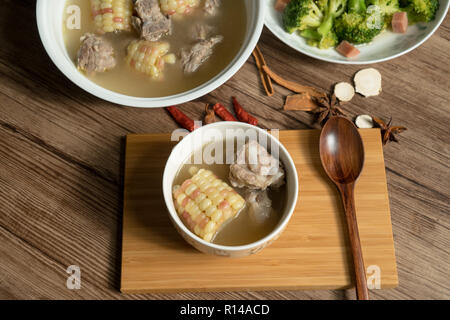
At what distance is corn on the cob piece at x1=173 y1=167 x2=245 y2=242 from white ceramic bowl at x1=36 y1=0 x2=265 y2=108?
0.27 metres

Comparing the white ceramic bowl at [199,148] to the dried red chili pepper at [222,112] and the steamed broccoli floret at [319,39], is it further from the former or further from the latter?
the steamed broccoli floret at [319,39]

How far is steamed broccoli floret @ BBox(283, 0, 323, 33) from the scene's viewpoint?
1755 mm

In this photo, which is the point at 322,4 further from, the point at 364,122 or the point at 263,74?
the point at 364,122

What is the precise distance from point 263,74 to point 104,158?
26.9 inches

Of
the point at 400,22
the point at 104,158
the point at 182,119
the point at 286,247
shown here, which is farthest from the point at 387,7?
the point at 104,158

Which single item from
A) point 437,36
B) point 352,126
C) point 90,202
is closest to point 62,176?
point 90,202

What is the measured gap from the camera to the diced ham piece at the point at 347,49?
5.82 feet

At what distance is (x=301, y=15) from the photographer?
1.75 metres

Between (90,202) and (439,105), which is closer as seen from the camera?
(90,202)

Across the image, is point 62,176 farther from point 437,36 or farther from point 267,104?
point 437,36

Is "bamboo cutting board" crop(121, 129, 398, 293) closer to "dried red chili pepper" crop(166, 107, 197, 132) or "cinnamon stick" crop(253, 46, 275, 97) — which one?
"dried red chili pepper" crop(166, 107, 197, 132)

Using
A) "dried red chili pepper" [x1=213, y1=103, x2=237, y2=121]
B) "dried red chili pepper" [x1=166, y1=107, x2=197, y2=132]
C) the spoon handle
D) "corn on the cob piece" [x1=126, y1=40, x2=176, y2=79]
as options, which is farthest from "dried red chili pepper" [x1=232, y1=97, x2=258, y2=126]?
the spoon handle

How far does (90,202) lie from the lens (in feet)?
5.50

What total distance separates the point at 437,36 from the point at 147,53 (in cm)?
118
